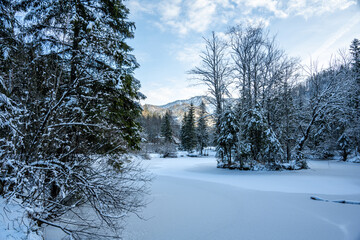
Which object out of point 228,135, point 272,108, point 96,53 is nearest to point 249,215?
point 96,53

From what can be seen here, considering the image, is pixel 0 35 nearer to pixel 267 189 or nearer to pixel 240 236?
pixel 240 236

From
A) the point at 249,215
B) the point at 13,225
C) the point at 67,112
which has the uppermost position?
the point at 67,112

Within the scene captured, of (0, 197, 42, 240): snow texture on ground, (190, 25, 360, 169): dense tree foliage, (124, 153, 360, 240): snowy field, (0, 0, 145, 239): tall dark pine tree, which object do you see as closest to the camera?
(0, 197, 42, 240): snow texture on ground

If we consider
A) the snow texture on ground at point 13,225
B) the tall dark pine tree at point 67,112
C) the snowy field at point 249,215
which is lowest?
the snowy field at point 249,215

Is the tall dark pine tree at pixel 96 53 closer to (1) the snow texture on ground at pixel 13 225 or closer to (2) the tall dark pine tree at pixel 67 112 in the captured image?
(2) the tall dark pine tree at pixel 67 112

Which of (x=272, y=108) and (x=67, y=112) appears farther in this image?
(x=272, y=108)

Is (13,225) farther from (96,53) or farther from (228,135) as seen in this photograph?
(228,135)

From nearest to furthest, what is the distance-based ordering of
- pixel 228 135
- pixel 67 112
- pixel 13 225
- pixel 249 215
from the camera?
pixel 13 225 < pixel 67 112 < pixel 249 215 < pixel 228 135

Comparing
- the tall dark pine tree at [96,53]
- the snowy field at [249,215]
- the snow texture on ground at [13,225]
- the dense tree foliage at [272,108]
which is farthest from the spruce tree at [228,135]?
the snow texture on ground at [13,225]

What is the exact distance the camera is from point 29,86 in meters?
3.05

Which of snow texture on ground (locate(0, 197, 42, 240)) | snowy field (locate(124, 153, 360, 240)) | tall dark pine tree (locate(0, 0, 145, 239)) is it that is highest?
tall dark pine tree (locate(0, 0, 145, 239))

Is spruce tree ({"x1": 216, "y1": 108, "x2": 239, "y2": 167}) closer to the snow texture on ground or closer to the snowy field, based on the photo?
the snowy field

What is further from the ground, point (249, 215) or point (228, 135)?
point (228, 135)

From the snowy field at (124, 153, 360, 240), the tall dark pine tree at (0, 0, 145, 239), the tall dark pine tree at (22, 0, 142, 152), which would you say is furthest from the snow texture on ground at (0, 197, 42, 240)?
the snowy field at (124, 153, 360, 240)
